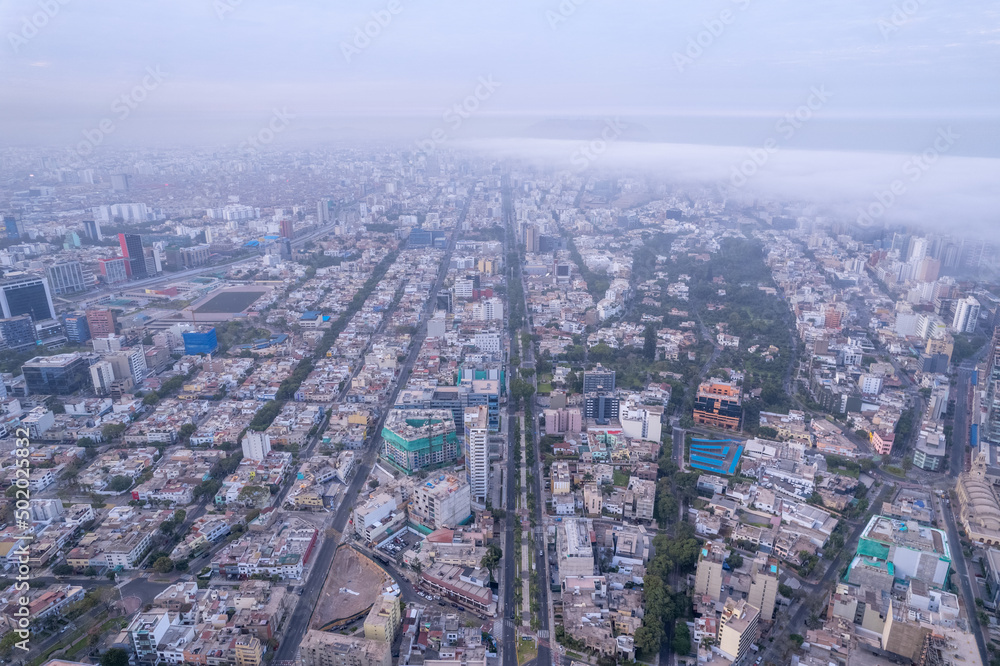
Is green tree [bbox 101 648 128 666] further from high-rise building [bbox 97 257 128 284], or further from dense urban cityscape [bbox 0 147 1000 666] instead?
high-rise building [bbox 97 257 128 284]

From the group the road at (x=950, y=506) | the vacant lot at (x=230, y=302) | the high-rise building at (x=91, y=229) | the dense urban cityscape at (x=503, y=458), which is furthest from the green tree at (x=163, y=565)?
the high-rise building at (x=91, y=229)

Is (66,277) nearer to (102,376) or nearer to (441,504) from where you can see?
(102,376)

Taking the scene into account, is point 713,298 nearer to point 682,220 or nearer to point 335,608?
point 682,220

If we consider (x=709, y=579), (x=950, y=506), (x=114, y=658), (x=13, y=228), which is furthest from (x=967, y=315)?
(x=13, y=228)

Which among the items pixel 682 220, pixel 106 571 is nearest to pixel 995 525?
pixel 106 571

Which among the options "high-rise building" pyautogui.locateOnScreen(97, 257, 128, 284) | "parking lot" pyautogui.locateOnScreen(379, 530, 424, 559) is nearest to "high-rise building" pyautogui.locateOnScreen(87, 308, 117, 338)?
"high-rise building" pyautogui.locateOnScreen(97, 257, 128, 284)

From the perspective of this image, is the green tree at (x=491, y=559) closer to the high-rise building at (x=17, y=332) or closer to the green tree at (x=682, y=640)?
the green tree at (x=682, y=640)
